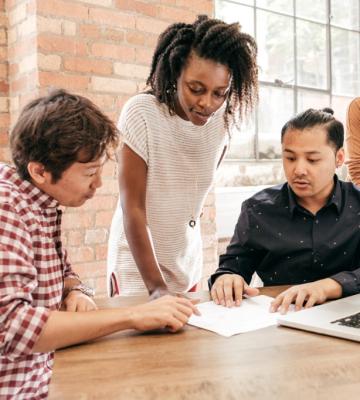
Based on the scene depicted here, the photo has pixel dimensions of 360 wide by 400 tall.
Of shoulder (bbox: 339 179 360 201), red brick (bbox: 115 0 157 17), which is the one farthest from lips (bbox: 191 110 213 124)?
red brick (bbox: 115 0 157 17)

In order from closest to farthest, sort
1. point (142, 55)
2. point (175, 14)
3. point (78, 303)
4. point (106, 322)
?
point (106, 322)
point (78, 303)
point (142, 55)
point (175, 14)

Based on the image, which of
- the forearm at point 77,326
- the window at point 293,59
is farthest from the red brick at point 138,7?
the forearm at point 77,326

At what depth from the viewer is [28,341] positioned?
0.94 m

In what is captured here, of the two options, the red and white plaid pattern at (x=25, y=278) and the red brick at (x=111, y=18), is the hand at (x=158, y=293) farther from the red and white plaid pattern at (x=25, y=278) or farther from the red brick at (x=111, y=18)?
the red brick at (x=111, y=18)

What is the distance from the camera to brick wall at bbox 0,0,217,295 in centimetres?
238

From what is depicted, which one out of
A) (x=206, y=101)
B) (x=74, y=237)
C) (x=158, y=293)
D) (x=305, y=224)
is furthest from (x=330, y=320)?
(x=74, y=237)

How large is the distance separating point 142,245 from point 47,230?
1.26 ft

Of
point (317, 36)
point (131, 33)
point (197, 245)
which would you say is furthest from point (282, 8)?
point (197, 245)

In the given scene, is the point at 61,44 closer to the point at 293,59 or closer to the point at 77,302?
the point at 77,302

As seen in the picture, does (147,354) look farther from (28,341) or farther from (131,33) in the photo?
(131,33)

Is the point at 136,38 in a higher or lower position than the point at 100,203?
higher

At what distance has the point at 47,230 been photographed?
1136mm

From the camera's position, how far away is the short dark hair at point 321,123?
5.30 ft

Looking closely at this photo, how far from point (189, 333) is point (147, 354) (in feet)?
0.47
